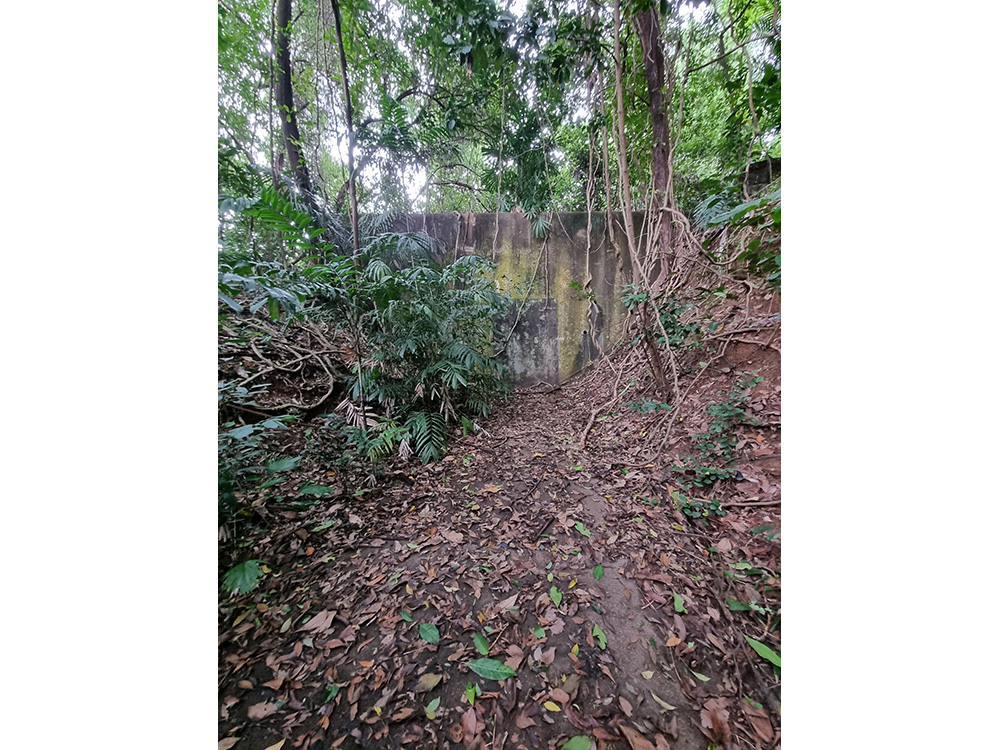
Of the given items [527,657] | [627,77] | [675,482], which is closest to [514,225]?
[627,77]

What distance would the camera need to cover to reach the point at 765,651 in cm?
107

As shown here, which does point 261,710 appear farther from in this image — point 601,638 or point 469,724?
point 601,638

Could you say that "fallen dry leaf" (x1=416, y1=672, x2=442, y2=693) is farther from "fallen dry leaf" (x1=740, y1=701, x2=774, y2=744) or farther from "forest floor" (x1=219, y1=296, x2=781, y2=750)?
"fallen dry leaf" (x1=740, y1=701, x2=774, y2=744)

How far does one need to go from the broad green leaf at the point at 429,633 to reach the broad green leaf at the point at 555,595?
0.44 m

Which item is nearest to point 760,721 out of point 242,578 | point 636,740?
point 636,740

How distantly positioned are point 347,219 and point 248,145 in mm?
1068

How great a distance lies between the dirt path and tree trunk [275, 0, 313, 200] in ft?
10.4

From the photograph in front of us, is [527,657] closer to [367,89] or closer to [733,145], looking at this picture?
[733,145]

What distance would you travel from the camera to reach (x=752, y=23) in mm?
2365

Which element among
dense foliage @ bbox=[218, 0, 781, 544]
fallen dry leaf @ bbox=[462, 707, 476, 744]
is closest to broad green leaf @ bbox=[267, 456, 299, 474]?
dense foliage @ bbox=[218, 0, 781, 544]

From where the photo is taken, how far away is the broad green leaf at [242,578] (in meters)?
1.24

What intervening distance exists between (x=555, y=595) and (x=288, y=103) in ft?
15.7

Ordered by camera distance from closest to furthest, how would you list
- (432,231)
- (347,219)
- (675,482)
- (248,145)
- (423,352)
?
(675,482) → (423,352) → (248,145) → (347,219) → (432,231)

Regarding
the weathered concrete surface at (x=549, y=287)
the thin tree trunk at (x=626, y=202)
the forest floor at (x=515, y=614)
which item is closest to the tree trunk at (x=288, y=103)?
the weathered concrete surface at (x=549, y=287)
